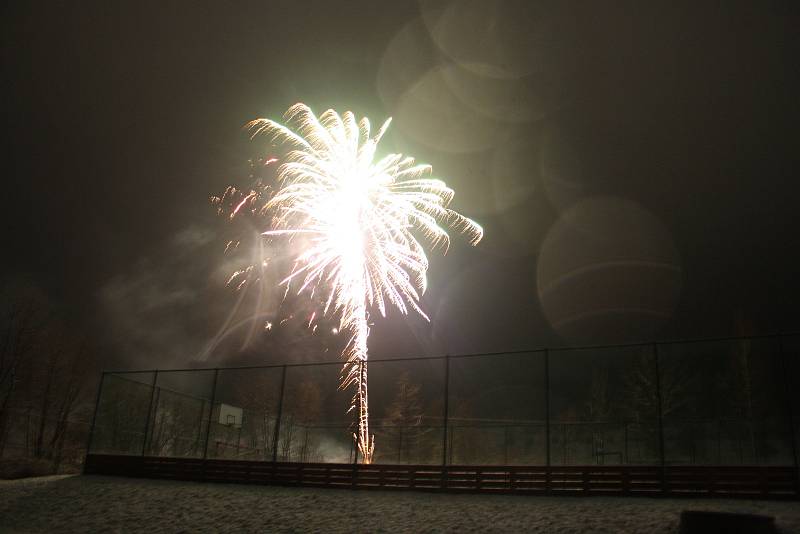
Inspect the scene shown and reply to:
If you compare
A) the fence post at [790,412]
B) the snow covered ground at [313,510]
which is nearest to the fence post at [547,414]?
the snow covered ground at [313,510]

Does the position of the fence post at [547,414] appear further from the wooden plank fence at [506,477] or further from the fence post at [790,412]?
the fence post at [790,412]

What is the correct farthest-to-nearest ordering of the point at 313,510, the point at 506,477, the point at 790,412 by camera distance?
1. the point at 506,477
2. the point at 313,510
3. the point at 790,412

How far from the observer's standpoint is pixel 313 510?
16.2m

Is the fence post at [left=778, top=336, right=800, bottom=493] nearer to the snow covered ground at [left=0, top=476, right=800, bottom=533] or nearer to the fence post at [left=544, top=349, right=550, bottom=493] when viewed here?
the snow covered ground at [left=0, top=476, right=800, bottom=533]

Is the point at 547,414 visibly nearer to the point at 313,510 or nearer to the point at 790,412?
the point at 790,412

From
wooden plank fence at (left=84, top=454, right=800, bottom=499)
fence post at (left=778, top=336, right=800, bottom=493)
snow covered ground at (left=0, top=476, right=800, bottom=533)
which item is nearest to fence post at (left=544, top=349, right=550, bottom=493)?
wooden plank fence at (left=84, top=454, right=800, bottom=499)

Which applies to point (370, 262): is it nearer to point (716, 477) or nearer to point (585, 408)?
point (716, 477)

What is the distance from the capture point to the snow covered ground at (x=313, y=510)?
12930 millimetres

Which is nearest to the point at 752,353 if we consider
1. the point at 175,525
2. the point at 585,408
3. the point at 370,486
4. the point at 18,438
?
the point at 585,408

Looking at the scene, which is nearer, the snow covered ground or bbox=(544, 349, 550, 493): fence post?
the snow covered ground

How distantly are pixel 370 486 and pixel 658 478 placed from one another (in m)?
8.80

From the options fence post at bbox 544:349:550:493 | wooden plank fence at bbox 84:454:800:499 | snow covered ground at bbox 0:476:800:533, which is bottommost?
snow covered ground at bbox 0:476:800:533

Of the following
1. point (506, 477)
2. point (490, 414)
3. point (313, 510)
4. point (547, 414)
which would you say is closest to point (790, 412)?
point (547, 414)

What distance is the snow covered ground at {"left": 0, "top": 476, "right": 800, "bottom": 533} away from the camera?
12.9m
